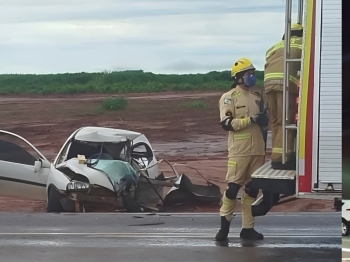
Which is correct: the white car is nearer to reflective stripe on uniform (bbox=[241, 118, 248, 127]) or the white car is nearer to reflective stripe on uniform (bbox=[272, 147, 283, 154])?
reflective stripe on uniform (bbox=[272, 147, 283, 154])

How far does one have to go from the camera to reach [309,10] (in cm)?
433

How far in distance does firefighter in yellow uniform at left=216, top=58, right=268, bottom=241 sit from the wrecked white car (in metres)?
0.17

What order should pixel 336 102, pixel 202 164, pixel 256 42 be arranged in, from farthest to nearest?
pixel 202 164 < pixel 256 42 < pixel 336 102

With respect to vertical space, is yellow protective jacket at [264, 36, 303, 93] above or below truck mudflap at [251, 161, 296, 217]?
above

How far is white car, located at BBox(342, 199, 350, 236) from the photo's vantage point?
170 inches

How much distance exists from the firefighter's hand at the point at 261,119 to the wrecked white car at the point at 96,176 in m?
0.49

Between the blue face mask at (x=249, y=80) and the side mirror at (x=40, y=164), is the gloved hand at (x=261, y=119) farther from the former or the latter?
the side mirror at (x=40, y=164)

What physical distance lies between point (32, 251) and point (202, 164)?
48.7 inches

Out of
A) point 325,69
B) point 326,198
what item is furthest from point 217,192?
point 325,69

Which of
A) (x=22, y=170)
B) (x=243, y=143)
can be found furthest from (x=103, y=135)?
(x=243, y=143)

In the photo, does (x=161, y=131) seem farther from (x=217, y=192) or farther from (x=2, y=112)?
(x=2, y=112)

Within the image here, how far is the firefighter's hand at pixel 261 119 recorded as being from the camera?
484 centimetres

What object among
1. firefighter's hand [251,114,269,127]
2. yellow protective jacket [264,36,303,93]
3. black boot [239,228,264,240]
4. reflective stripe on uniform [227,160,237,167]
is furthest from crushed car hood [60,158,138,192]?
yellow protective jacket [264,36,303,93]

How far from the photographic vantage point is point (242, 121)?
4871 mm
